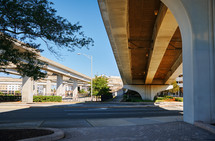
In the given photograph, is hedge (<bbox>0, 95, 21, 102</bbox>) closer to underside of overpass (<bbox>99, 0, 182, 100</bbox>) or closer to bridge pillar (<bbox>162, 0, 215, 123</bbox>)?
underside of overpass (<bbox>99, 0, 182, 100</bbox>)

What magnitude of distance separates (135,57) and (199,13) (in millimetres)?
14686

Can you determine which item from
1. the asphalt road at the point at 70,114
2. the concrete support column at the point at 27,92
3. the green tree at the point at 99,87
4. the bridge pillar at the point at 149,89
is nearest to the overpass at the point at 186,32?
the asphalt road at the point at 70,114

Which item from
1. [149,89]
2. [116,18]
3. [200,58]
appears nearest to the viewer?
[200,58]

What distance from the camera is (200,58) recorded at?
24.6ft

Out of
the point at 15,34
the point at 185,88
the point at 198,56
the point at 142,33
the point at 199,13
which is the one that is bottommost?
the point at 185,88

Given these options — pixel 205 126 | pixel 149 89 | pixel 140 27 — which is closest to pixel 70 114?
pixel 140 27

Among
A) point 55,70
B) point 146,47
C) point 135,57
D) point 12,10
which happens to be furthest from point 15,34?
point 55,70

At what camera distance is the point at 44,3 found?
22.7ft

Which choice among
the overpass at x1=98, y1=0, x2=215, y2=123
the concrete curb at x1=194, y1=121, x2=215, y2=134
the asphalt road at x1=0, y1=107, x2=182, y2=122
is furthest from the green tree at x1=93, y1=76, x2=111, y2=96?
the concrete curb at x1=194, y1=121, x2=215, y2=134

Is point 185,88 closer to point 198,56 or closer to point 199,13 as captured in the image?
point 198,56

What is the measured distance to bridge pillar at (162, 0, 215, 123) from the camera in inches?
292

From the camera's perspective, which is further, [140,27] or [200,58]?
[140,27]

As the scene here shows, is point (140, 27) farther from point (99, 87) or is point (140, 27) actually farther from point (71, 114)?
point (99, 87)

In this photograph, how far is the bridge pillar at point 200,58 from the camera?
7418 mm
